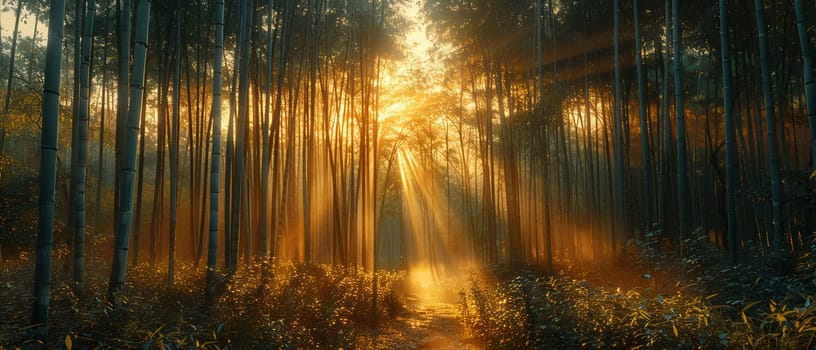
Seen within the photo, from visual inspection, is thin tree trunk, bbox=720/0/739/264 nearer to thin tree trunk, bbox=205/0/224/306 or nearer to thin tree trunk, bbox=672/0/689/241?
thin tree trunk, bbox=672/0/689/241

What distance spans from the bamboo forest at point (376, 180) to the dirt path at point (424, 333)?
8 centimetres

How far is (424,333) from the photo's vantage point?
320 inches

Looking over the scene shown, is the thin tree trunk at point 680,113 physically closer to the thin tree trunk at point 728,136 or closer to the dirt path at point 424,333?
the thin tree trunk at point 728,136

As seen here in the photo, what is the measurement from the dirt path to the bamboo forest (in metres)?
0.08

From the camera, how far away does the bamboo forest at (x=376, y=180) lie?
403 cm

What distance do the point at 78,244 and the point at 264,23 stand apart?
277 inches

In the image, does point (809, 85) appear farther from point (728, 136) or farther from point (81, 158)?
point (81, 158)

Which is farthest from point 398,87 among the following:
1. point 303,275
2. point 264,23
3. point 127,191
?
point 127,191

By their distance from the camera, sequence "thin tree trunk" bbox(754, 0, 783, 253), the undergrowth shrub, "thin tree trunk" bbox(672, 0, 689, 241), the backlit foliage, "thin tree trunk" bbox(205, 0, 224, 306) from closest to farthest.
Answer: the undergrowth shrub, the backlit foliage, "thin tree trunk" bbox(205, 0, 224, 306), "thin tree trunk" bbox(754, 0, 783, 253), "thin tree trunk" bbox(672, 0, 689, 241)

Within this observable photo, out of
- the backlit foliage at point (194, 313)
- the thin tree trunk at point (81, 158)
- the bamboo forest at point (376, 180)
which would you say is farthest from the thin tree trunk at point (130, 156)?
the thin tree trunk at point (81, 158)

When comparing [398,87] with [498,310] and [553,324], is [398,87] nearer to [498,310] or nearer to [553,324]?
[498,310]

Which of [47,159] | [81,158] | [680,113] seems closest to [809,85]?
[680,113]

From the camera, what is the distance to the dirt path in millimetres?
6930

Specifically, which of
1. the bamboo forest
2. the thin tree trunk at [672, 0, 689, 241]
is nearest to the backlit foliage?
the bamboo forest
